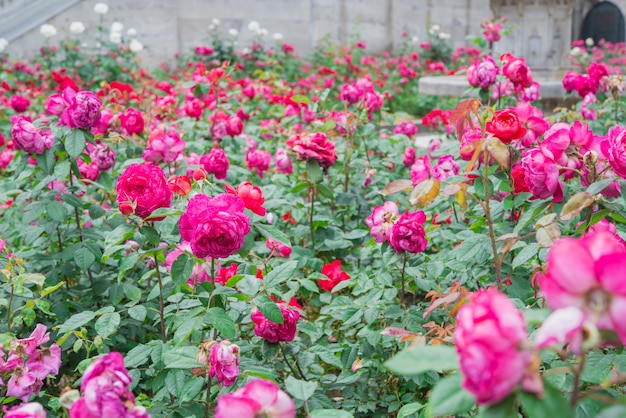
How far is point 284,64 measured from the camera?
354 inches

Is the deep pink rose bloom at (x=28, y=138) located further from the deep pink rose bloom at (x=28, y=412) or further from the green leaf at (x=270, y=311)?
the deep pink rose bloom at (x=28, y=412)

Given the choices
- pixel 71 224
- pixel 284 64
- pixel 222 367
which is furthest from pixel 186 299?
pixel 284 64

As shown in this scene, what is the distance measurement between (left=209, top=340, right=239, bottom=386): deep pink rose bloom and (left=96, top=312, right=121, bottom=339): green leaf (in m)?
0.37

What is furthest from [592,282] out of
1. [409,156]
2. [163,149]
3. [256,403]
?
[409,156]

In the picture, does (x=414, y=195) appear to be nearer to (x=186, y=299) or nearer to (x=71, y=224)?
(x=186, y=299)

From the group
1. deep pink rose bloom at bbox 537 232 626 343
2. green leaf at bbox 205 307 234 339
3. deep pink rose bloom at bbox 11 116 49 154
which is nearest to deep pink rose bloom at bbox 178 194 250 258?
green leaf at bbox 205 307 234 339

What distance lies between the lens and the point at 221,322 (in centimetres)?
132

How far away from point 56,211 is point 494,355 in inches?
66.8

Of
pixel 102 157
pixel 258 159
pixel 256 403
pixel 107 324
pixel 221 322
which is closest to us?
pixel 256 403

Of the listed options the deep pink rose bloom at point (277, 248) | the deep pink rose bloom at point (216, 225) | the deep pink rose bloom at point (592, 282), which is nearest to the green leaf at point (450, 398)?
the deep pink rose bloom at point (592, 282)

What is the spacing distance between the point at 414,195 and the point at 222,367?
0.45m

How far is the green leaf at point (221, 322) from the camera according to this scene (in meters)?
1.29

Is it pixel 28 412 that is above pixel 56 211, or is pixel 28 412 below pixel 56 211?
above

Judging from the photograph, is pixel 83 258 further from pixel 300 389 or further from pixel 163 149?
pixel 300 389
